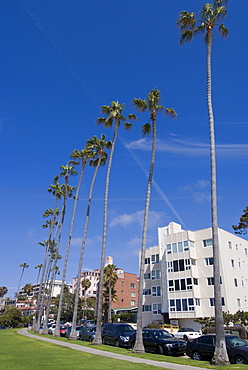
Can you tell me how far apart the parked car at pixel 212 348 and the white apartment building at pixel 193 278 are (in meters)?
26.5

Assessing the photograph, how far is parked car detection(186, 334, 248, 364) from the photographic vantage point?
14.4 m

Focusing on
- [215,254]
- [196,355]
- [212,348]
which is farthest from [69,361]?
[215,254]

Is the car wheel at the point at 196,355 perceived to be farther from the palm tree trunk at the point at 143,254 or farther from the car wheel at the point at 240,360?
the palm tree trunk at the point at 143,254

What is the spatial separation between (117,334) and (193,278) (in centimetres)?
2288

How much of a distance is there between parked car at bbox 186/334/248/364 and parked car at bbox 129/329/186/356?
7.24 feet

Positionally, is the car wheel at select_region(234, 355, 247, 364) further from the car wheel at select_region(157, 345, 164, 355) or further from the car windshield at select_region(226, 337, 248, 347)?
the car wheel at select_region(157, 345, 164, 355)

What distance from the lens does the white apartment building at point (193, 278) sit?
141ft

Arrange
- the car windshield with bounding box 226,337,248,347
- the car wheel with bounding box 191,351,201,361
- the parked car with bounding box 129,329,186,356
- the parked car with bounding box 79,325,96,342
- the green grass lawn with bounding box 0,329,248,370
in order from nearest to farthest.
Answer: the green grass lawn with bounding box 0,329,248,370 < the car windshield with bounding box 226,337,248,347 < the car wheel with bounding box 191,351,201,361 < the parked car with bounding box 129,329,186,356 < the parked car with bounding box 79,325,96,342

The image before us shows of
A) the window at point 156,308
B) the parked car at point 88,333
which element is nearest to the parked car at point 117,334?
the parked car at point 88,333

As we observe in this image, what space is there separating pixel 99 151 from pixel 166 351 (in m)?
21.5

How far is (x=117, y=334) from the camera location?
24078mm

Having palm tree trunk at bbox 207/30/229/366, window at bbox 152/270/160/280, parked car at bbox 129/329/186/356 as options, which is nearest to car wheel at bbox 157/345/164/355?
parked car at bbox 129/329/186/356

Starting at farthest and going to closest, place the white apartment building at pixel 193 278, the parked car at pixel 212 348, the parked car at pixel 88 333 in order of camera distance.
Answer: the white apartment building at pixel 193 278 → the parked car at pixel 88 333 → the parked car at pixel 212 348

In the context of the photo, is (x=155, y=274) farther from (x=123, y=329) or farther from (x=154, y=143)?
(x=154, y=143)
